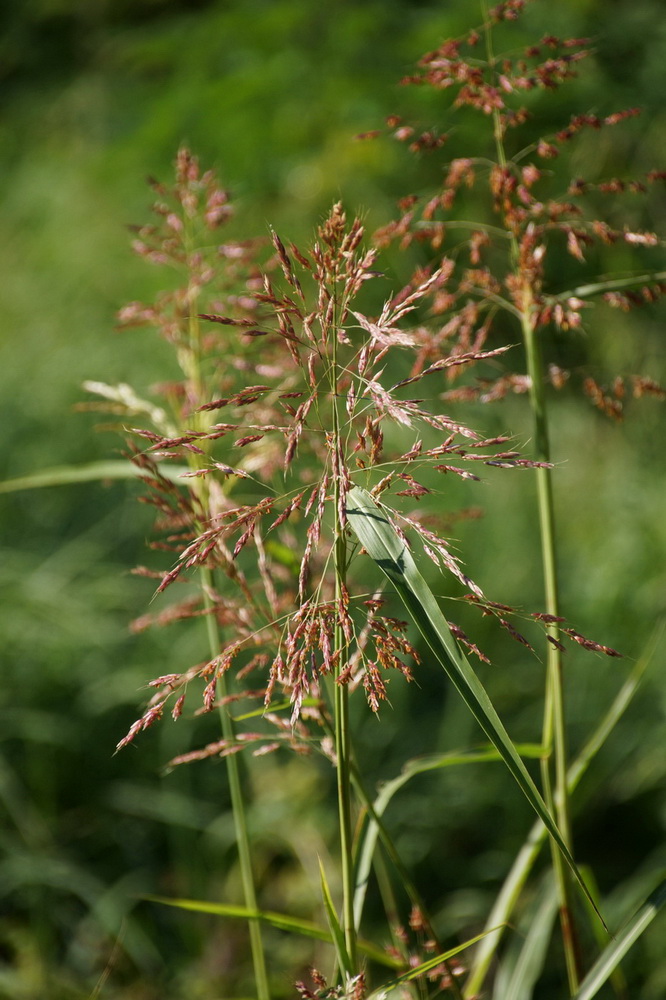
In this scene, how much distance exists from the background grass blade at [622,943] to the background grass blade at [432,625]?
240 millimetres

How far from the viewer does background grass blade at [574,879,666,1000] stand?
94cm

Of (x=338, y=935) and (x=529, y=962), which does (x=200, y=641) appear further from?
(x=338, y=935)

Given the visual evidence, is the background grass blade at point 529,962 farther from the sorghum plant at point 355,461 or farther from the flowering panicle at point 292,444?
the flowering panicle at point 292,444

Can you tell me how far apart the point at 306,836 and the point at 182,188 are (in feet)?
5.18

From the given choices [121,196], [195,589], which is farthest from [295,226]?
[195,589]

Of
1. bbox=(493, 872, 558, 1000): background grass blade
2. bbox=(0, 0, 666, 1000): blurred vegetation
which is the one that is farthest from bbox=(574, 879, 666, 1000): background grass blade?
bbox=(0, 0, 666, 1000): blurred vegetation

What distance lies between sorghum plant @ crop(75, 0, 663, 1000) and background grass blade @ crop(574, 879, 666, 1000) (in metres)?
0.11

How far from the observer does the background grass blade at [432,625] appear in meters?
0.74

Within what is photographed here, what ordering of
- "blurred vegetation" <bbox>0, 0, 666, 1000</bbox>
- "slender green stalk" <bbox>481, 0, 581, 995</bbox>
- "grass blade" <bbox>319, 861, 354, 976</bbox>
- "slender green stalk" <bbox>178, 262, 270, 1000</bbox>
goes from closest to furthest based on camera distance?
"grass blade" <bbox>319, 861, 354, 976</bbox> → "slender green stalk" <bbox>481, 0, 581, 995</bbox> → "slender green stalk" <bbox>178, 262, 270, 1000</bbox> → "blurred vegetation" <bbox>0, 0, 666, 1000</bbox>

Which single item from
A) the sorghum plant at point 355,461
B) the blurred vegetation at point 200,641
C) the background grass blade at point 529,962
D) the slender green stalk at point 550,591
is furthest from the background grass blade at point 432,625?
the background grass blade at point 529,962

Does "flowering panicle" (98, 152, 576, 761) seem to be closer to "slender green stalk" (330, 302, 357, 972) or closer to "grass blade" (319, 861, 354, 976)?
"slender green stalk" (330, 302, 357, 972)

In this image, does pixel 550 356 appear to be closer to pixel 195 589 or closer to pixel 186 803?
pixel 195 589

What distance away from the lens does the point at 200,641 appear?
2598mm

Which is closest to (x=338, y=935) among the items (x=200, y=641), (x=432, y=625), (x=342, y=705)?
(x=342, y=705)
